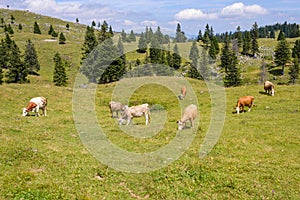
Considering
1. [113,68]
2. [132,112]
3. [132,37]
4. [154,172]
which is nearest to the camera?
[154,172]

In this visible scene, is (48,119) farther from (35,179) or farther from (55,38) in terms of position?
(55,38)

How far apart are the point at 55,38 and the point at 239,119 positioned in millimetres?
154207

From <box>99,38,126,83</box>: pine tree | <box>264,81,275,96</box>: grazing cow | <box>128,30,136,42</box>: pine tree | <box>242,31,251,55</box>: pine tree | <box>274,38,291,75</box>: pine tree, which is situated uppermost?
<box>128,30,136,42</box>: pine tree

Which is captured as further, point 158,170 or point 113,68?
point 113,68

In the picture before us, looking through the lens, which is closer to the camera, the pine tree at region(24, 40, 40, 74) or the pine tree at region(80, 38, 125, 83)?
the pine tree at region(80, 38, 125, 83)

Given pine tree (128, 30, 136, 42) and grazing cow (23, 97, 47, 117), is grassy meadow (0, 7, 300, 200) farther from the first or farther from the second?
pine tree (128, 30, 136, 42)

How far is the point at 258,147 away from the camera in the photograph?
63.4 ft

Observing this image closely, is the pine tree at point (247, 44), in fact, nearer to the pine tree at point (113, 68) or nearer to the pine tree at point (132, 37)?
the pine tree at point (132, 37)

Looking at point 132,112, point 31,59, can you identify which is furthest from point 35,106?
point 31,59

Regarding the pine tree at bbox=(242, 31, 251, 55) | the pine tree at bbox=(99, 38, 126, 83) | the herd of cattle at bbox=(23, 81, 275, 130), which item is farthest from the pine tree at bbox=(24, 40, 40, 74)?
the pine tree at bbox=(242, 31, 251, 55)

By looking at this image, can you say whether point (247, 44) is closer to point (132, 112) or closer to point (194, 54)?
point (194, 54)

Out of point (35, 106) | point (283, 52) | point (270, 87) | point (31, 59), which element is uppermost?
point (283, 52)

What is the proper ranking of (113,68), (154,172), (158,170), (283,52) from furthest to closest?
(283,52)
(113,68)
(158,170)
(154,172)

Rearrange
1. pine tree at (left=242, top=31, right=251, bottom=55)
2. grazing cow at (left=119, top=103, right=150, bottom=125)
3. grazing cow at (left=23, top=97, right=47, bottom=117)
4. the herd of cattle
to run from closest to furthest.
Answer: the herd of cattle
grazing cow at (left=119, top=103, right=150, bottom=125)
grazing cow at (left=23, top=97, right=47, bottom=117)
pine tree at (left=242, top=31, right=251, bottom=55)
